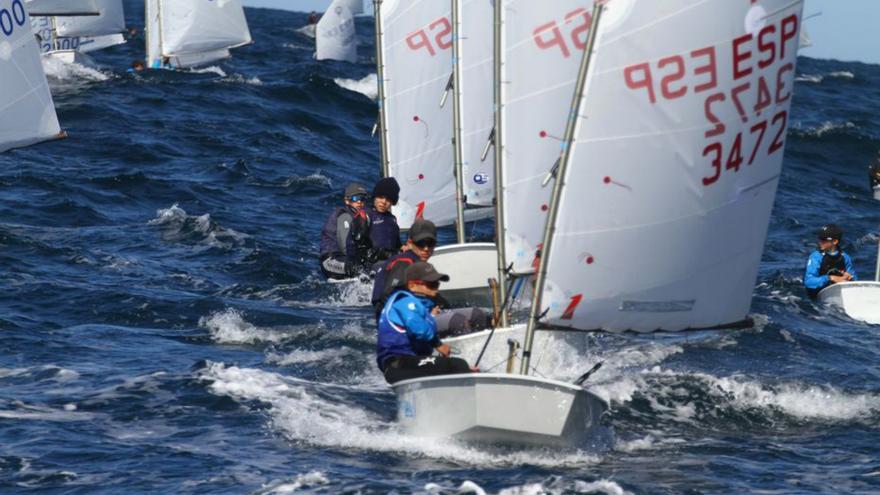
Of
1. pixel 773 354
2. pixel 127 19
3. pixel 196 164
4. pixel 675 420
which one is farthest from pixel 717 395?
pixel 127 19

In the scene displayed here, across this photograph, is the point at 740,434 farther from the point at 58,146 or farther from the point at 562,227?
the point at 58,146

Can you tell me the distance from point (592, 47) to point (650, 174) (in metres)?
1.19

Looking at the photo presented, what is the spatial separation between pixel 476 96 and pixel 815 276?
6.42 meters

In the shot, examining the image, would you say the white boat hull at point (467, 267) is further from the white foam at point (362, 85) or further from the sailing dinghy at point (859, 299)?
the white foam at point (362, 85)

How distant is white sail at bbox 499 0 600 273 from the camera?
519 inches

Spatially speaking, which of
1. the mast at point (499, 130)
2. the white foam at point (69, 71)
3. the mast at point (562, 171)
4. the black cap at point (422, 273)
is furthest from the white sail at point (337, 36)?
the mast at point (562, 171)

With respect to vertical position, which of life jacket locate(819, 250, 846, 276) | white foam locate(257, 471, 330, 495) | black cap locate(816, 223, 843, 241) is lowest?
white foam locate(257, 471, 330, 495)

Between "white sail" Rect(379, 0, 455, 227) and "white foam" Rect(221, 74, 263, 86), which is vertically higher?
"white foam" Rect(221, 74, 263, 86)

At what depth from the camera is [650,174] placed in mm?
11828

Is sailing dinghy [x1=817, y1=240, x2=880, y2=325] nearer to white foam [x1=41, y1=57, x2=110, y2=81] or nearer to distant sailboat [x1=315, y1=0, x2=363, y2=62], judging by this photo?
white foam [x1=41, y1=57, x2=110, y2=81]

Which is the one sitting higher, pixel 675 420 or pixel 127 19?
pixel 127 19

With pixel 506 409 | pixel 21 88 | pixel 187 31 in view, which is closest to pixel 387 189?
pixel 21 88

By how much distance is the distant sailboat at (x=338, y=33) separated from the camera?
5247 centimetres

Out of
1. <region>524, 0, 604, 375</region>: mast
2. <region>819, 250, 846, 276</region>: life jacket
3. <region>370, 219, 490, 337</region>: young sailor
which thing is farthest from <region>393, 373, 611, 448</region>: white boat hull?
<region>819, 250, 846, 276</region>: life jacket
